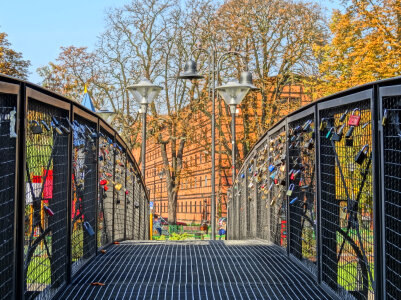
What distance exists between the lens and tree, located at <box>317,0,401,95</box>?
23.1m

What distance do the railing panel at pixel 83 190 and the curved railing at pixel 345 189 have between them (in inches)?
70.0

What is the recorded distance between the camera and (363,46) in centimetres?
2430

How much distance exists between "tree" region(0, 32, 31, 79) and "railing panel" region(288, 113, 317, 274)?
95.3 ft

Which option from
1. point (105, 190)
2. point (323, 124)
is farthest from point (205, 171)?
point (323, 124)

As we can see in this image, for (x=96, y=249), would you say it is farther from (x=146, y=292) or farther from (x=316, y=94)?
(x=316, y=94)

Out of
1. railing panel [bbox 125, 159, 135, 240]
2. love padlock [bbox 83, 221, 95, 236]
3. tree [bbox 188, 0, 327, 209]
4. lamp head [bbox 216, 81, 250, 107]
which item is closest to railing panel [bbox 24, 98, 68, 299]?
love padlock [bbox 83, 221, 95, 236]

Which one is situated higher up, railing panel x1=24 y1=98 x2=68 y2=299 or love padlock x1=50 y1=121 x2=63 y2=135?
love padlock x1=50 y1=121 x2=63 y2=135

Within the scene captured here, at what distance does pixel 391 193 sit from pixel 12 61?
3320cm

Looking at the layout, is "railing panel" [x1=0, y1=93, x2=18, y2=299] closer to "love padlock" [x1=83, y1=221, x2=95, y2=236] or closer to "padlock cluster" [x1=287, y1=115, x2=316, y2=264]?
"love padlock" [x1=83, y1=221, x2=95, y2=236]

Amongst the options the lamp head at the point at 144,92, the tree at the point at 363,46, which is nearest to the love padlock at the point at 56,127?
the lamp head at the point at 144,92

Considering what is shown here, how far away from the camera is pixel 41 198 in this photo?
4164 mm

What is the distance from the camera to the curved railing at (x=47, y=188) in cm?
342

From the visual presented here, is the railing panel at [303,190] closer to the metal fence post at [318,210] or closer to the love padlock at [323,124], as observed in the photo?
the metal fence post at [318,210]

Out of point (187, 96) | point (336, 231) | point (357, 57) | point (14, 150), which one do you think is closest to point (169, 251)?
point (336, 231)
